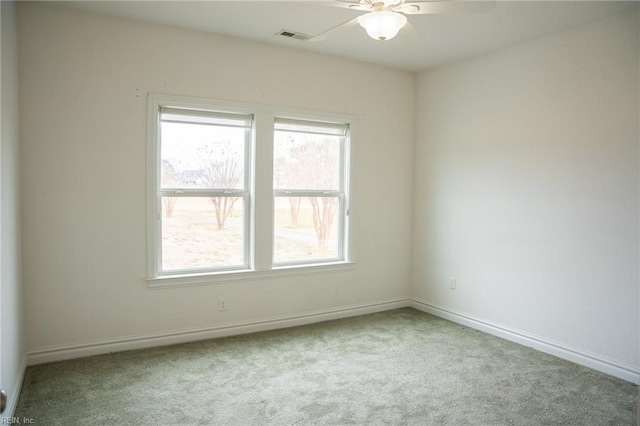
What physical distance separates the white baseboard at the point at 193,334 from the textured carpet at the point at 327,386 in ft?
0.30

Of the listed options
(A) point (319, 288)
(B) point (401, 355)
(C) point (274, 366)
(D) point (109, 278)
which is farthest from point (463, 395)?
(D) point (109, 278)

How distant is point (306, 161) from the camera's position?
14.7 feet

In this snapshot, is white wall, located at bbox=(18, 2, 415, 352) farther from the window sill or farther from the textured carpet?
the textured carpet

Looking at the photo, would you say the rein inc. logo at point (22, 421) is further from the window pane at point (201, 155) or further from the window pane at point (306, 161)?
the window pane at point (306, 161)

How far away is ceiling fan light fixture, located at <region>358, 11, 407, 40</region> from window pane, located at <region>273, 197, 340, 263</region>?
2.24m

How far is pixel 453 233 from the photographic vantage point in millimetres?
4668

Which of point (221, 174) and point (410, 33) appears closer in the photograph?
point (410, 33)

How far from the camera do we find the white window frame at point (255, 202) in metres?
3.67

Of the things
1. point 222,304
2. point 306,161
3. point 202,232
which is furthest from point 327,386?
point 306,161

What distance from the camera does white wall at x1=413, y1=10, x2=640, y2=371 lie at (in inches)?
129

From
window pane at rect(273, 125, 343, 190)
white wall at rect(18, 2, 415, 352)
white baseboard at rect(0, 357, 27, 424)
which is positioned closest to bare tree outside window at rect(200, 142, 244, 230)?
window pane at rect(273, 125, 343, 190)

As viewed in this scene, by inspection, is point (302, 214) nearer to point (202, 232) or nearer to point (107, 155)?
point (202, 232)

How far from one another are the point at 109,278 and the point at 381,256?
2778 millimetres

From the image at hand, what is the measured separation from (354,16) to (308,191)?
5.71 feet
